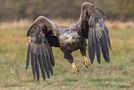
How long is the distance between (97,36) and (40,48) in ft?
4.43

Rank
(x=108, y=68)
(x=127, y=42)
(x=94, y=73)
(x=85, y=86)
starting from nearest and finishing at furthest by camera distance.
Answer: (x=85, y=86) → (x=94, y=73) → (x=108, y=68) → (x=127, y=42)

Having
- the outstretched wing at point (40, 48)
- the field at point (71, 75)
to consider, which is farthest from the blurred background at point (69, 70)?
the outstretched wing at point (40, 48)

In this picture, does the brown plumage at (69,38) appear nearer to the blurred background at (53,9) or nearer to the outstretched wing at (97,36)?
the outstretched wing at (97,36)

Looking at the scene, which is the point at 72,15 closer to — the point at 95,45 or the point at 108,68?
the point at 108,68

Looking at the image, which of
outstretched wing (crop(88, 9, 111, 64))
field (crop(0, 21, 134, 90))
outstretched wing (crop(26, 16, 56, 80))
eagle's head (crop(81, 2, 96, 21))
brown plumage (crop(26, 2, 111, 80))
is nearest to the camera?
outstretched wing (crop(88, 9, 111, 64))

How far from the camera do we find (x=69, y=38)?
33.9ft

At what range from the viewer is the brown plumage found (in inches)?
389

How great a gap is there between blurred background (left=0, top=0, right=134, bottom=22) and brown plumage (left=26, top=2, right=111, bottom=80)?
31.6m

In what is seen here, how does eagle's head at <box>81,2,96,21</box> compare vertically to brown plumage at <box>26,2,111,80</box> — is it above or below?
above

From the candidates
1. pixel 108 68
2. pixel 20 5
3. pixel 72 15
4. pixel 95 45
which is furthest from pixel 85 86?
pixel 20 5

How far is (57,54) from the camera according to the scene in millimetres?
18000

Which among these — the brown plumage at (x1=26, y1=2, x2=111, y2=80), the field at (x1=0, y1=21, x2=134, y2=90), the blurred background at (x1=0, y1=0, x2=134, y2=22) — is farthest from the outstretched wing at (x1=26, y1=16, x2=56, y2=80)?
the blurred background at (x1=0, y1=0, x2=134, y2=22)

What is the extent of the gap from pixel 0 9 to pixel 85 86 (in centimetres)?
3429

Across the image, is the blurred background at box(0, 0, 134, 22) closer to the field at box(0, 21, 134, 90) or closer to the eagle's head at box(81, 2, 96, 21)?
the field at box(0, 21, 134, 90)
